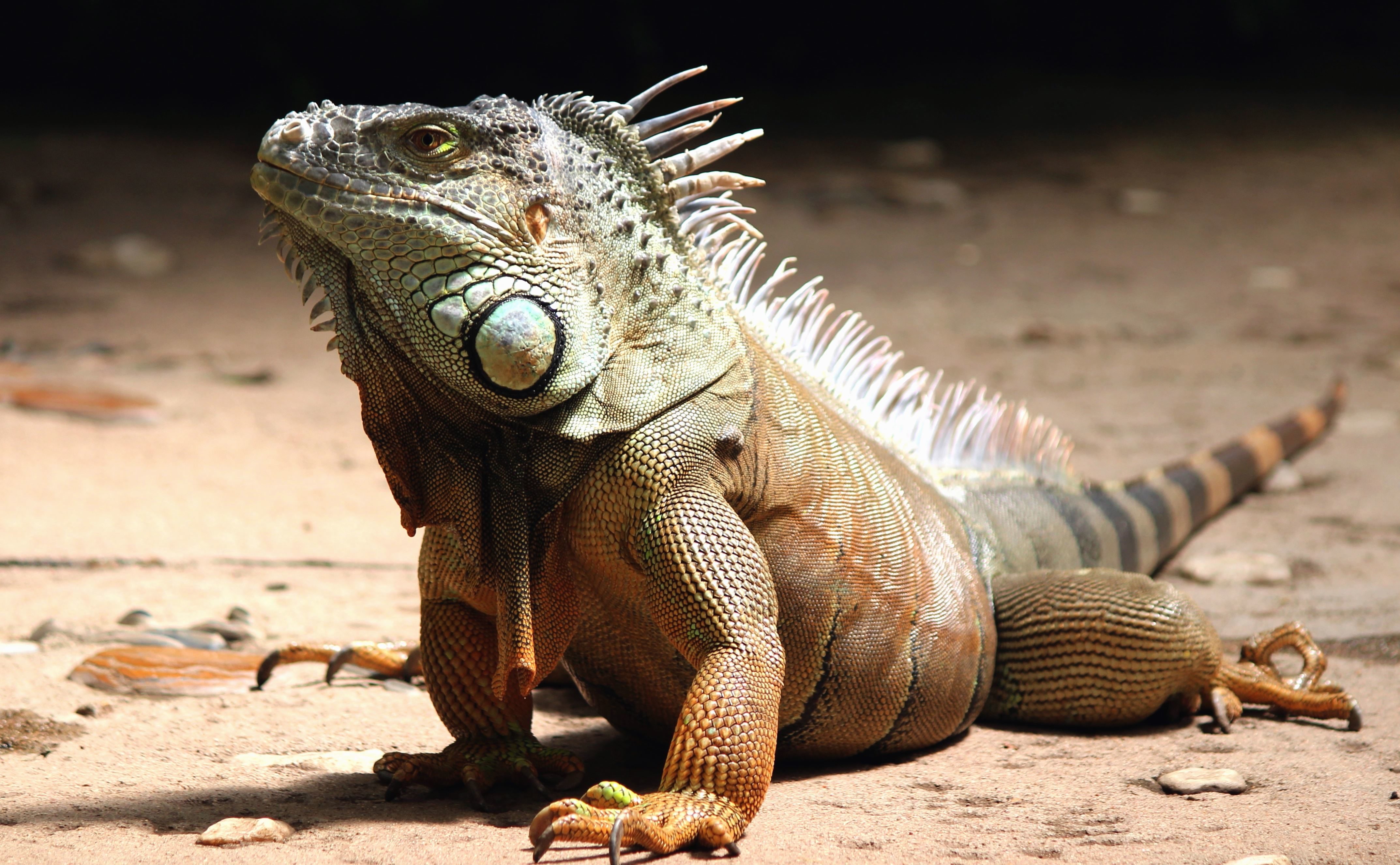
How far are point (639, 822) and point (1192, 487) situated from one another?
13.2ft

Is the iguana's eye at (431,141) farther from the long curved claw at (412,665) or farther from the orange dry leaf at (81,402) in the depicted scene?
the orange dry leaf at (81,402)

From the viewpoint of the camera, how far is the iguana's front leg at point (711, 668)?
2.81 metres

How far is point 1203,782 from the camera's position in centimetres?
342

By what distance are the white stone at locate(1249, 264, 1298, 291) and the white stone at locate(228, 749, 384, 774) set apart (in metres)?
9.54

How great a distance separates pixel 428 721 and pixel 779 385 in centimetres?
160

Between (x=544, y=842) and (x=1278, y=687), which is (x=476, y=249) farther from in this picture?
(x=1278, y=687)

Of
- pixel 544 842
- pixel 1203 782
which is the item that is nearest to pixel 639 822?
pixel 544 842

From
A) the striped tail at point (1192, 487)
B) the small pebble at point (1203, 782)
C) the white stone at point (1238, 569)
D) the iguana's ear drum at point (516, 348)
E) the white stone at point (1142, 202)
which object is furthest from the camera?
the white stone at point (1142, 202)

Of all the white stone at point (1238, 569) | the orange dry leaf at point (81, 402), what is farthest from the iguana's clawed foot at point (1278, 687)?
the orange dry leaf at point (81, 402)

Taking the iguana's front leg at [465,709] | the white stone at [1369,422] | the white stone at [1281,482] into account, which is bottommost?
the iguana's front leg at [465,709]

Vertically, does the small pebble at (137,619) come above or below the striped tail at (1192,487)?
below

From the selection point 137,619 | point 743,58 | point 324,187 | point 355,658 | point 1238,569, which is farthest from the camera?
point 743,58

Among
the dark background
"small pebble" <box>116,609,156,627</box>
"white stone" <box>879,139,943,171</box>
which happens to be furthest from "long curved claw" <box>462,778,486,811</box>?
the dark background

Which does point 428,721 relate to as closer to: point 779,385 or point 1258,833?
point 779,385
